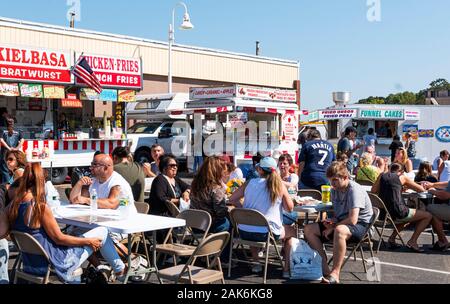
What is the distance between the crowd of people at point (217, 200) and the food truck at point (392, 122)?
A: 12.9 m

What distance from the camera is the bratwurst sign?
13266 millimetres

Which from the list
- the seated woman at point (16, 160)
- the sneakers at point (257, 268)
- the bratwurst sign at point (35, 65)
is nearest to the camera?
the sneakers at point (257, 268)

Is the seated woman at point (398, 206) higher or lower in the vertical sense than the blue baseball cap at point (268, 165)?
lower

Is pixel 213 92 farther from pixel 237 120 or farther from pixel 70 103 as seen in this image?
pixel 70 103

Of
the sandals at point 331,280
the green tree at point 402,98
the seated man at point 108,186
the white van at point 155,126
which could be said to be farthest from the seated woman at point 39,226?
the green tree at point 402,98

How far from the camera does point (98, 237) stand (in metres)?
5.12

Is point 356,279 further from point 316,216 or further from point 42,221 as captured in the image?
point 42,221

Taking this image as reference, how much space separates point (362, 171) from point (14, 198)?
6.09m

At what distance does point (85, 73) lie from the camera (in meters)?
14.5

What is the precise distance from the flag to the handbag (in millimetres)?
9767

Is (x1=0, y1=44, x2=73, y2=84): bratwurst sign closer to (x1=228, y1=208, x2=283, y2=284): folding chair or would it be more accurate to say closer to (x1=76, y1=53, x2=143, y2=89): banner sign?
(x1=76, y1=53, x2=143, y2=89): banner sign

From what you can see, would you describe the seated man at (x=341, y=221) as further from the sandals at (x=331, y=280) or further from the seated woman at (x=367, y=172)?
the seated woman at (x=367, y=172)

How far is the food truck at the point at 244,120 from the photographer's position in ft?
54.5
